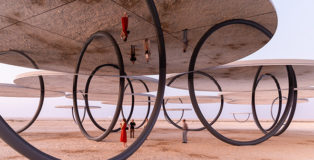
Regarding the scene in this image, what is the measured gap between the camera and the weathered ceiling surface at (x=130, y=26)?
6.47 meters

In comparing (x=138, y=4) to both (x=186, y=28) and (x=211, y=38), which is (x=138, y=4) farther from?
(x=211, y=38)

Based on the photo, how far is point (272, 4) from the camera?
6.26 m

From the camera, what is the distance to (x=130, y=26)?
7.87 meters

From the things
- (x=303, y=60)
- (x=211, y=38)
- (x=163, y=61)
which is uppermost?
(x=211, y=38)

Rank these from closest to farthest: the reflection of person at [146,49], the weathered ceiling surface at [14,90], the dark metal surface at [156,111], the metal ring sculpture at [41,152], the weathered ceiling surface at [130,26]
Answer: the metal ring sculpture at [41,152]
the weathered ceiling surface at [130,26]
the dark metal surface at [156,111]
the reflection of person at [146,49]
the weathered ceiling surface at [14,90]

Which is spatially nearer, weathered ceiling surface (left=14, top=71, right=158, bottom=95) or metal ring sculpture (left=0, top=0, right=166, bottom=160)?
metal ring sculpture (left=0, top=0, right=166, bottom=160)

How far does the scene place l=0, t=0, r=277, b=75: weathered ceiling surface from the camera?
6.47 metres

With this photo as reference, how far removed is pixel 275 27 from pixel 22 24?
28.3 feet

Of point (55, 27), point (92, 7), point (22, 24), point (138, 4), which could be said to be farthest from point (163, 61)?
point (22, 24)

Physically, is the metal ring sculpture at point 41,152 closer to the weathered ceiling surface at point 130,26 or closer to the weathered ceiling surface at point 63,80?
the weathered ceiling surface at point 130,26

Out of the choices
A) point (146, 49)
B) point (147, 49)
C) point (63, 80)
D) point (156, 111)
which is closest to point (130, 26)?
point (146, 49)

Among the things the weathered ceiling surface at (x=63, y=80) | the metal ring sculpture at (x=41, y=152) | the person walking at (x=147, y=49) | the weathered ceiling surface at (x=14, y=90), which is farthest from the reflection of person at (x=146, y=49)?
the weathered ceiling surface at (x=14, y=90)

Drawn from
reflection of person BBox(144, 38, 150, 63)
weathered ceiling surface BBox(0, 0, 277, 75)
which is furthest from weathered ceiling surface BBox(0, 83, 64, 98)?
reflection of person BBox(144, 38, 150, 63)

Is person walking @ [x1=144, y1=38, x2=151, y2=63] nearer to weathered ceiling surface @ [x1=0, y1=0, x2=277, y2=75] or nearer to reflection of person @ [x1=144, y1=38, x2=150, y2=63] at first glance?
reflection of person @ [x1=144, y1=38, x2=150, y2=63]
